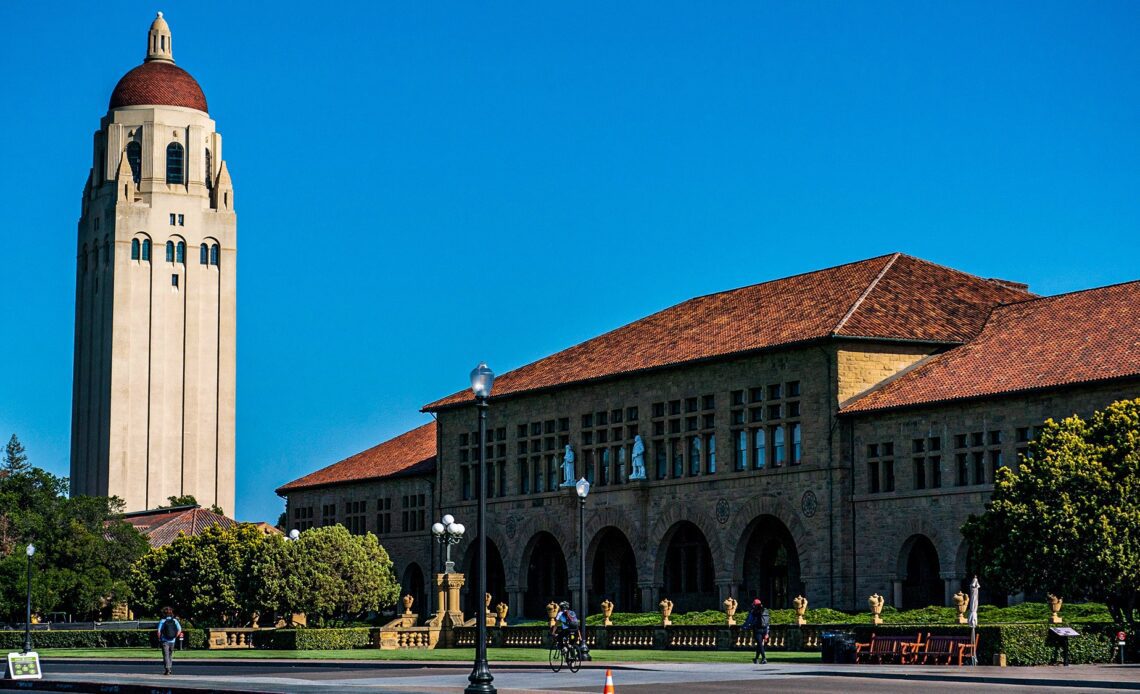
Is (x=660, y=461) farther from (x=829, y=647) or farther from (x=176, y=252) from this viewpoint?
(x=176, y=252)

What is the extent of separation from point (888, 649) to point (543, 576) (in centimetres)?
3830

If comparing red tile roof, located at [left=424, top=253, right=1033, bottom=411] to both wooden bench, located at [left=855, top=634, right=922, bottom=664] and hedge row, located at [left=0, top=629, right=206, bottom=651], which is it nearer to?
hedge row, located at [left=0, top=629, right=206, bottom=651]

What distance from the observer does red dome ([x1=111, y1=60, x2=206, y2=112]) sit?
151250mm

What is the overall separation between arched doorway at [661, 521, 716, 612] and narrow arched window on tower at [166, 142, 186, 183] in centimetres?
9108

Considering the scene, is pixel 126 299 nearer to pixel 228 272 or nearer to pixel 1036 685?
pixel 228 272

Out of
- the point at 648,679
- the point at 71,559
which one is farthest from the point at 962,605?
the point at 71,559

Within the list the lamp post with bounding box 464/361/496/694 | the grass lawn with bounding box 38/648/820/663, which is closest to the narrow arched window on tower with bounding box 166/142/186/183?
the grass lawn with bounding box 38/648/820/663

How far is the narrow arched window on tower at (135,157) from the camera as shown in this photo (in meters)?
150

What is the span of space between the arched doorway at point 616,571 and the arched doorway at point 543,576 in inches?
104

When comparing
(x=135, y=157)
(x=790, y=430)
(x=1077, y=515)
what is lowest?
(x=1077, y=515)

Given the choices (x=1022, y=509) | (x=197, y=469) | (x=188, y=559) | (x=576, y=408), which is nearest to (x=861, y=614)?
(x=1022, y=509)

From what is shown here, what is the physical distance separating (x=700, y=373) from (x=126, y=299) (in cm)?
8880

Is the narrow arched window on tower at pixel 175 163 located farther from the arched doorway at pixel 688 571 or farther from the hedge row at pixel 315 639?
the hedge row at pixel 315 639

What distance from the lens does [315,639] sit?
61.3 meters
